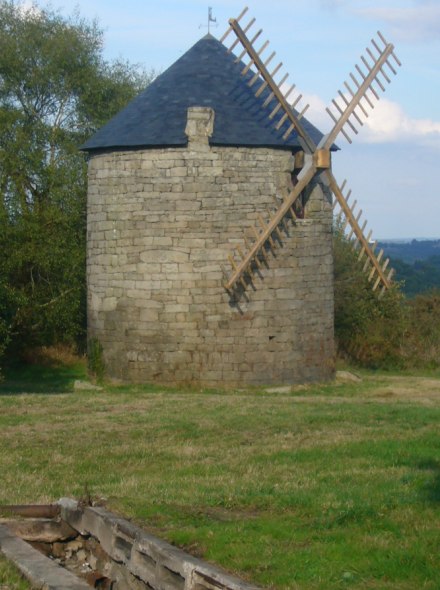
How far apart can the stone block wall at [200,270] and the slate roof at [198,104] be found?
0.24 meters

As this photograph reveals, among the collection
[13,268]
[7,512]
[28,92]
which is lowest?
[7,512]

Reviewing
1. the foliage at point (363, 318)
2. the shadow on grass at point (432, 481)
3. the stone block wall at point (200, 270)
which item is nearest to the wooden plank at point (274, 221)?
the stone block wall at point (200, 270)

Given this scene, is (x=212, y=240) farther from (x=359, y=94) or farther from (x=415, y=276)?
(x=415, y=276)

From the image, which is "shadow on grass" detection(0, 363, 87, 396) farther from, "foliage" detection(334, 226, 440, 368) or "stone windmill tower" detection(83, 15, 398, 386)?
"foliage" detection(334, 226, 440, 368)

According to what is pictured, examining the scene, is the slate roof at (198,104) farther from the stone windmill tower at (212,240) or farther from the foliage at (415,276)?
the foliage at (415,276)

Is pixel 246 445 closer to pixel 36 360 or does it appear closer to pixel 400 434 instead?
pixel 400 434

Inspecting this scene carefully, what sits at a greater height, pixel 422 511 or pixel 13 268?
pixel 13 268

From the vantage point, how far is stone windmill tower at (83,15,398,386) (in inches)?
762

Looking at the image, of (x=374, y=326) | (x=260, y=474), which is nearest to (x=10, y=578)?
(x=260, y=474)

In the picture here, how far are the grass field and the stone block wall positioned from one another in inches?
72.3

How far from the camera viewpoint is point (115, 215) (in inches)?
787

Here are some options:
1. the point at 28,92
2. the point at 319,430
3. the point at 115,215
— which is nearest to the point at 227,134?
the point at 115,215

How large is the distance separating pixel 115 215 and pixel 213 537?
13591mm

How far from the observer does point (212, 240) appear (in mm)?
19344
